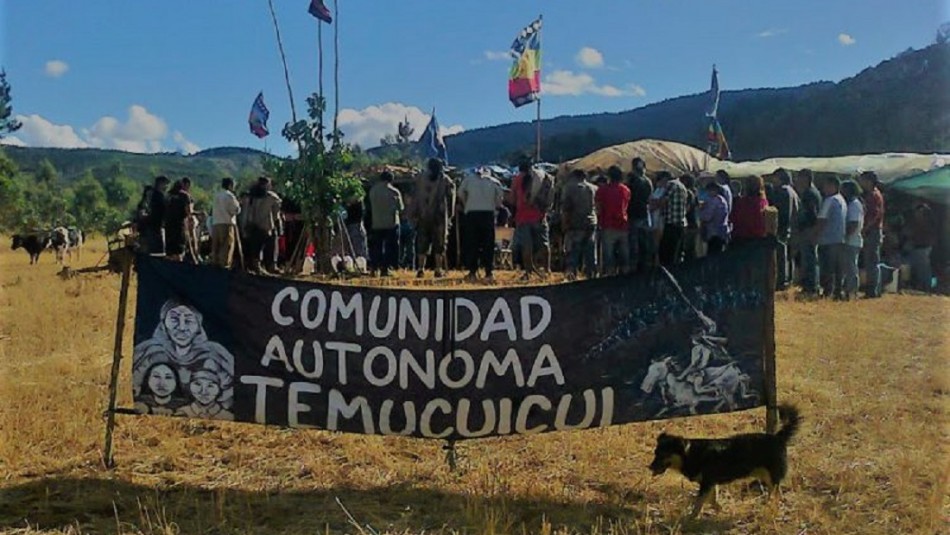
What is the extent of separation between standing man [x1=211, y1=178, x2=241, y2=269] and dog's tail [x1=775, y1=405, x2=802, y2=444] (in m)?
10.0

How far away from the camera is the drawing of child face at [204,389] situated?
502 cm

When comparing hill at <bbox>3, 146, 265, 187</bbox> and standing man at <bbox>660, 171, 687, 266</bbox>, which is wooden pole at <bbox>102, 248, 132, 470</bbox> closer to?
standing man at <bbox>660, 171, 687, 266</bbox>

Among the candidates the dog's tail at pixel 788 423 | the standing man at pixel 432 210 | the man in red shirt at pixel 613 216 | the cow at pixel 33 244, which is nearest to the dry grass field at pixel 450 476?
the dog's tail at pixel 788 423

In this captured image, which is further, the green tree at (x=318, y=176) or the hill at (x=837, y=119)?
the hill at (x=837, y=119)

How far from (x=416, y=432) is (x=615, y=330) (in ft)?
4.18

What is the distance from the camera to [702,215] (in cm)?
1211

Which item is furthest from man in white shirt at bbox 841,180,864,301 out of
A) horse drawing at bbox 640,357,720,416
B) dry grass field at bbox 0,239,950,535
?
horse drawing at bbox 640,357,720,416

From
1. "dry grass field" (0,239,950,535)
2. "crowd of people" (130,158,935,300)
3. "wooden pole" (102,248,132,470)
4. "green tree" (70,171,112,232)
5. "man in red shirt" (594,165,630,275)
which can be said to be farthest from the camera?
"green tree" (70,171,112,232)

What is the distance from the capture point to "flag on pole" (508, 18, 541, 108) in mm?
18344

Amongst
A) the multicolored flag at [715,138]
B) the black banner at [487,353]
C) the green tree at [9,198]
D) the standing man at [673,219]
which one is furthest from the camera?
the green tree at [9,198]

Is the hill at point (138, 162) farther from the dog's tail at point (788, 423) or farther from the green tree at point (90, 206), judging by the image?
the dog's tail at point (788, 423)

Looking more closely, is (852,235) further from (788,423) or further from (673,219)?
(788,423)

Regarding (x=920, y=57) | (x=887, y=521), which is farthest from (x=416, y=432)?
(x=920, y=57)

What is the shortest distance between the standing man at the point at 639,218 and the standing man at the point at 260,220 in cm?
548
